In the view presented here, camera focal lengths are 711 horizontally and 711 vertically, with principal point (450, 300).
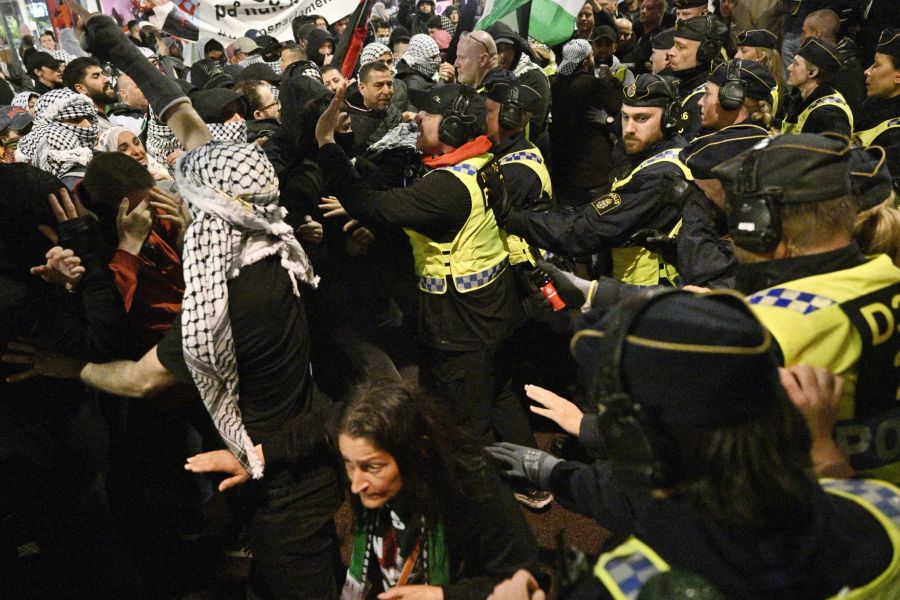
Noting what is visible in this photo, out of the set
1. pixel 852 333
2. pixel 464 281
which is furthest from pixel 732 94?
pixel 852 333

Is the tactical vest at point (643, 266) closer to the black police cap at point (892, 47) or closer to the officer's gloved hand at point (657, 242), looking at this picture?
the officer's gloved hand at point (657, 242)

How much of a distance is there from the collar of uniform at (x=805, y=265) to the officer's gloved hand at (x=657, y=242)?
1458 mm

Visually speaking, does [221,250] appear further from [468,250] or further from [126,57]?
[468,250]

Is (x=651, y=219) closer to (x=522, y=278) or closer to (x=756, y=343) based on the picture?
(x=522, y=278)

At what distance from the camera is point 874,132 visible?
5.09 meters

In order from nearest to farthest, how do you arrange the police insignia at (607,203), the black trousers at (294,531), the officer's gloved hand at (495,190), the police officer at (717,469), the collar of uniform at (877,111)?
the police officer at (717,469) → the black trousers at (294,531) → the police insignia at (607,203) → the officer's gloved hand at (495,190) → the collar of uniform at (877,111)

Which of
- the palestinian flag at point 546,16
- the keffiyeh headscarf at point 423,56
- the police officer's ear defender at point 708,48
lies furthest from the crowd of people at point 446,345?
the palestinian flag at point 546,16

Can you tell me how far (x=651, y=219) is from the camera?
354 cm

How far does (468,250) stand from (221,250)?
1.56 metres

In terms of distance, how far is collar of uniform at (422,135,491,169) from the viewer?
3607mm

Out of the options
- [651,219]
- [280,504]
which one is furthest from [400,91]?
[280,504]

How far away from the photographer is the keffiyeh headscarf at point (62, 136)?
4332 mm

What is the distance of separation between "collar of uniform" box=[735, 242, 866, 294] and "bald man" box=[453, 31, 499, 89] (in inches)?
199

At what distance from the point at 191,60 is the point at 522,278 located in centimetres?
854
